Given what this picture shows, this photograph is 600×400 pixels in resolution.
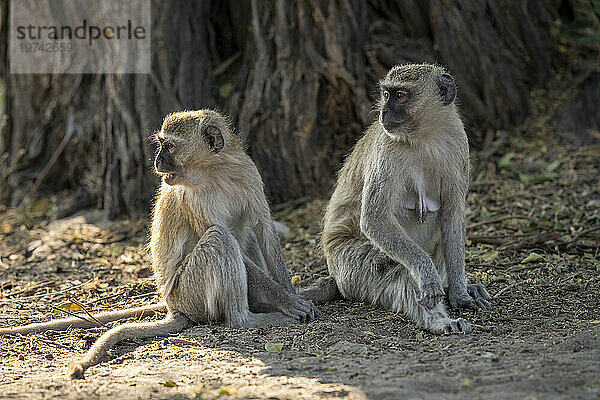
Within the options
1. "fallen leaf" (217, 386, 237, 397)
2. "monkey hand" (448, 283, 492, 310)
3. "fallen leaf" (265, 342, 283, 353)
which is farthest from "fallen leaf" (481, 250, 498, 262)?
"fallen leaf" (217, 386, 237, 397)

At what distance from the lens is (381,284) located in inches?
226

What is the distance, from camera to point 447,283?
19.6 feet

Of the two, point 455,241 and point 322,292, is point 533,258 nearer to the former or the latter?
point 455,241

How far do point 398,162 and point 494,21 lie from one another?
4.51 m

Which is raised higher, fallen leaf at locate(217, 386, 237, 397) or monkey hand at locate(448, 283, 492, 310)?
monkey hand at locate(448, 283, 492, 310)

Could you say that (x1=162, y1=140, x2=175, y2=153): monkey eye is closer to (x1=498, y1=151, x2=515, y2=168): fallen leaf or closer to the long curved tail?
the long curved tail

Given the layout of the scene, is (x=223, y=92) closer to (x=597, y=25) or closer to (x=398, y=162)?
(x=398, y=162)

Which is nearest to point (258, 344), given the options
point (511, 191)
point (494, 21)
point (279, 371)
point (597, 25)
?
point (279, 371)

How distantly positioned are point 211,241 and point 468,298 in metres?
1.87

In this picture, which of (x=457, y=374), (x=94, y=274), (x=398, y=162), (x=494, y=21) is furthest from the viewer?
(x=494, y=21)

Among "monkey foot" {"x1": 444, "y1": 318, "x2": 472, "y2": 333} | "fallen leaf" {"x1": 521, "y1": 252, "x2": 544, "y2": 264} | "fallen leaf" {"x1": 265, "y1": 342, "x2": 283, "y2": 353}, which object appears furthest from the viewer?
"fallen leaf" {"x1": 521, "y1": 252, "x2": 544, "y2": 264}

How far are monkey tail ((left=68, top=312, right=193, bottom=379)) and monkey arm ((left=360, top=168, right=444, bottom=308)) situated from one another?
58.3 inches

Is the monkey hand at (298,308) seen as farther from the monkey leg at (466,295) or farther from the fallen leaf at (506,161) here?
the fallen leaf at (506,161)

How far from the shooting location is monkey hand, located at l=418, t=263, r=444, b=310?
5.26 m
